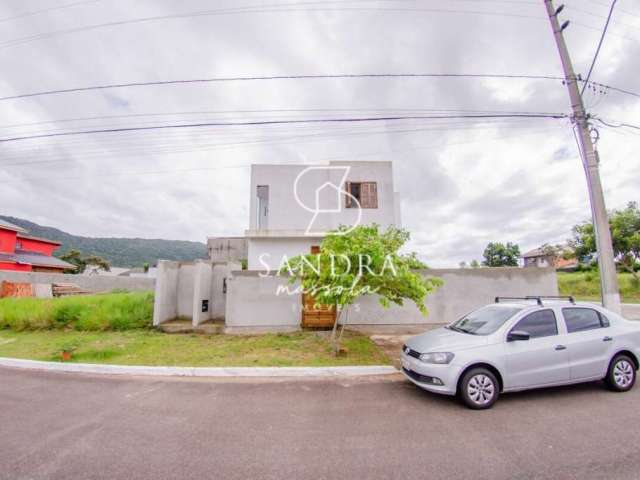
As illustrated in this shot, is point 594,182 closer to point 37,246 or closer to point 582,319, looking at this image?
point 582,319

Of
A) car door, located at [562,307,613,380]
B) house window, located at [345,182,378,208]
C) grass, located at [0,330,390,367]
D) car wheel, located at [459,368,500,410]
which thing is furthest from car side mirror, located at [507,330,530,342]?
house window, located at [345,182,378,208]

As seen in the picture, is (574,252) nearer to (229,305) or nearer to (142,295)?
(229,305)

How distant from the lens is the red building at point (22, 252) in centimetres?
2383

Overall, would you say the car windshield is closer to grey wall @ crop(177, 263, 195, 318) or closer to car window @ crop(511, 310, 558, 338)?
car window @ crop(511, 310, 558, 338)

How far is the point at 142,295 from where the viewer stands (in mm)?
10492

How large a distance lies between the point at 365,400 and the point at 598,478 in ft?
8.44

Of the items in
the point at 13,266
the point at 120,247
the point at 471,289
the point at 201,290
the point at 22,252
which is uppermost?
the point at 120,247

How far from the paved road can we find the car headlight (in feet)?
2.04

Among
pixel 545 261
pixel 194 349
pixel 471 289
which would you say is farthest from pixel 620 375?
pixel 545 261

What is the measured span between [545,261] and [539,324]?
47.8 m

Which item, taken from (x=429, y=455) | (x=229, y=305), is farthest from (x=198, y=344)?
(x=429, y=455)

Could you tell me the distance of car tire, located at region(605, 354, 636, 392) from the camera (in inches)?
176

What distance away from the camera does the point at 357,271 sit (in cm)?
592

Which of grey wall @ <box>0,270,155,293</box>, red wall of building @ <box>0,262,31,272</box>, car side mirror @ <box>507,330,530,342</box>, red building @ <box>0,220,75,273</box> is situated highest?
red building @ <box>0,220,75,273</box>
